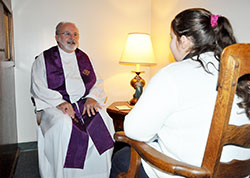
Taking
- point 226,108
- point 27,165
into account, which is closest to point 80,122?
point 27,165

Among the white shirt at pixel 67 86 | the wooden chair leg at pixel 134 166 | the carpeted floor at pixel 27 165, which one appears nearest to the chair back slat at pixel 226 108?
the wooden chair leg at pixel 134 166

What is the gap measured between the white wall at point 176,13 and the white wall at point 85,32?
0.21 metres

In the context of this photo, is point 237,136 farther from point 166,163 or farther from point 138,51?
point 138,51

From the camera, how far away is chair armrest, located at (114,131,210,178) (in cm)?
72

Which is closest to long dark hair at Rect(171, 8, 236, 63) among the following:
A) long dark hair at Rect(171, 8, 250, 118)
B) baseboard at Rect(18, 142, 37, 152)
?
long dark hair at Rect(171, 8, 250, 118)

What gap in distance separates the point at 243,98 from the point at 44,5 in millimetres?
2319

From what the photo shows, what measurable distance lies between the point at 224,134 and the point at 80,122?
4.57 ft

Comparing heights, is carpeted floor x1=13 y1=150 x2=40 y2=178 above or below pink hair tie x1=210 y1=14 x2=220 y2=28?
below

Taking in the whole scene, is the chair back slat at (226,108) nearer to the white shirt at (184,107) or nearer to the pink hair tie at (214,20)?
the white shirt at (184,107)

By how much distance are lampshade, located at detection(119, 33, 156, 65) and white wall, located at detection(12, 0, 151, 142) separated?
1.70 ft

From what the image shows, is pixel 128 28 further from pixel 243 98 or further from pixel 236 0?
pixel 243 98

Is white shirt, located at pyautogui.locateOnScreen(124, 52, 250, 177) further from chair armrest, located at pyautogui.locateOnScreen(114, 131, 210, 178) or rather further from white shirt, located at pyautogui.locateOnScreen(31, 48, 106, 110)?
white shirt, located at pyautogui.locateOnScreen(31, 48, 106, 110)

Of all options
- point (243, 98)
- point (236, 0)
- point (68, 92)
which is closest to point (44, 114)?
point (68, 92)

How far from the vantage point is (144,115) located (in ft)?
2.74
